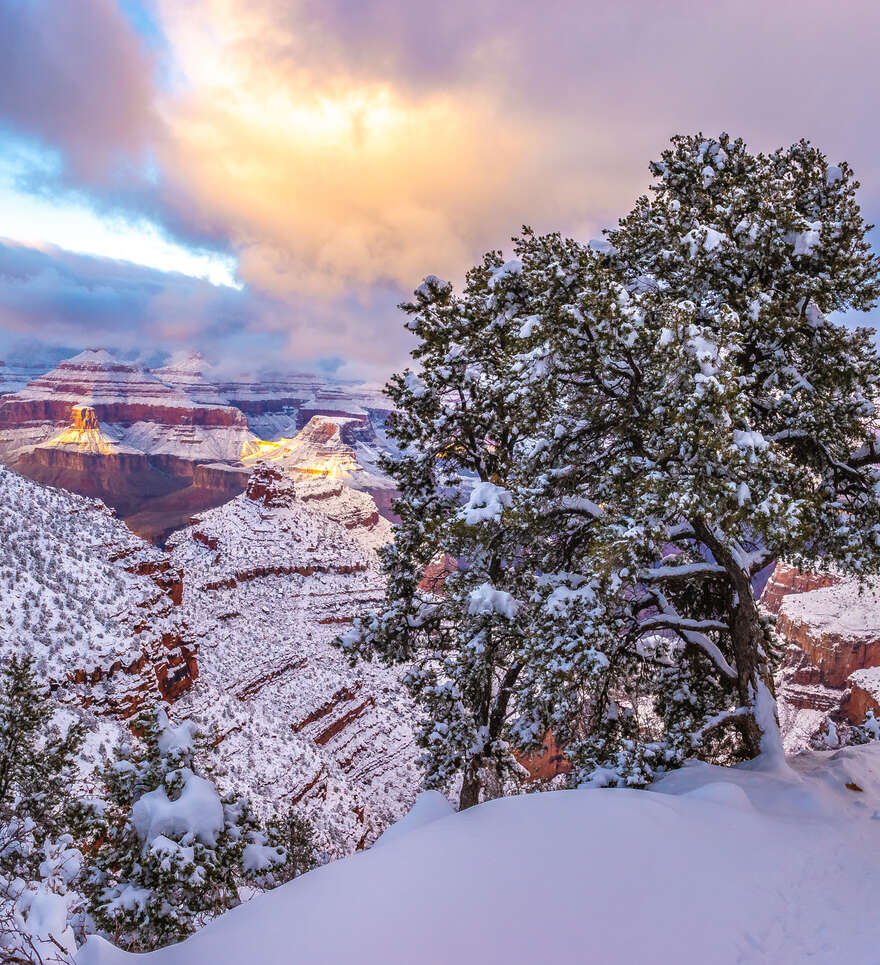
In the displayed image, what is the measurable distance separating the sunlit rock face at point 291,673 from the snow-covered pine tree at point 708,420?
25.7ft

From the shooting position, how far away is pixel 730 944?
3.60 metres

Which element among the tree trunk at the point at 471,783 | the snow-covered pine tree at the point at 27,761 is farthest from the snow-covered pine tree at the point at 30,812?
the tree trunk at the point at 471,783

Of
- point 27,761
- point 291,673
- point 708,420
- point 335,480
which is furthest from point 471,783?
point 335,480

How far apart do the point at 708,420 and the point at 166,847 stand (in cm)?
829

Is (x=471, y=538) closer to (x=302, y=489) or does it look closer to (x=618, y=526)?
(x=618, y=526)

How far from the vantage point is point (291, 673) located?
43.0 meters

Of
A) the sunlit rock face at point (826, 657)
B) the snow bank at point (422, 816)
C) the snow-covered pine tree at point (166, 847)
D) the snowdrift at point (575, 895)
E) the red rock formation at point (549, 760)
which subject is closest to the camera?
the snowdrift at point (575, 895)

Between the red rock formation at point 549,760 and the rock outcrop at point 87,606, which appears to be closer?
the red rock formation at point 549,760

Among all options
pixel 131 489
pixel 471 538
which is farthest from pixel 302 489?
pixel 471 538

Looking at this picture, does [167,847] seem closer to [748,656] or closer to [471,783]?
[471,783]

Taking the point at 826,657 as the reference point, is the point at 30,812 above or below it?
above

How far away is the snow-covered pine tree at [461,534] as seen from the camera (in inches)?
325

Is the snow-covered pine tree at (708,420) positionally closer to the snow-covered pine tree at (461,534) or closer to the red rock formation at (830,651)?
the snow-covered pine tree at (461,534)

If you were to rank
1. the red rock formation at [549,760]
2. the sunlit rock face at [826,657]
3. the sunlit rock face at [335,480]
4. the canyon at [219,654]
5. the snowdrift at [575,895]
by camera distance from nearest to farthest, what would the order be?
the snowdrift at [575,895] → the red rock formation at [549,760] → the canyon at [219,654] → the sunlit rock face at [826,657] → the sunlit rock face at [335,480]
